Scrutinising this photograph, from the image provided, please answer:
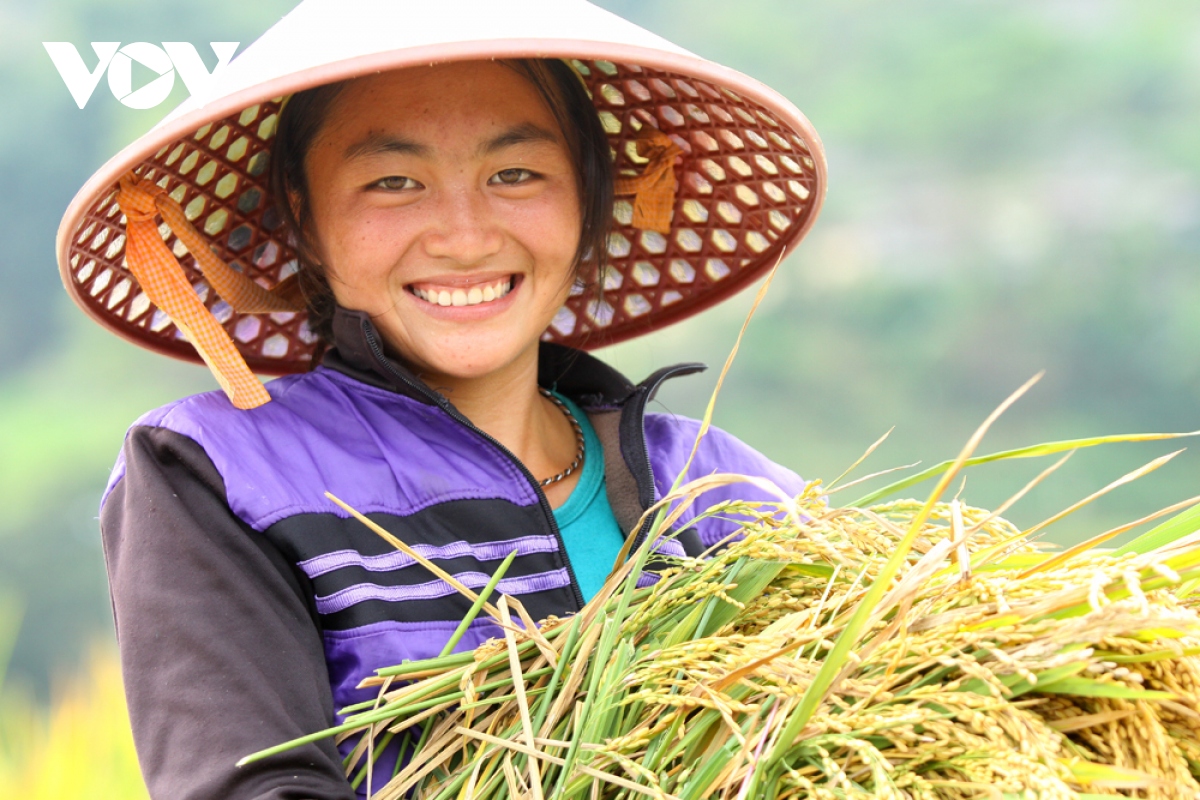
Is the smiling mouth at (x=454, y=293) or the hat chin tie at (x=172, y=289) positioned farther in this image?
the smiling mouth at (x=454, y=293)

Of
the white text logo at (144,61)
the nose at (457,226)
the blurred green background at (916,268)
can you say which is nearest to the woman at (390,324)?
the nose at (457,226)

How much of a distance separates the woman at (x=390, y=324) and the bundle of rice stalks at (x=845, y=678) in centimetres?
19

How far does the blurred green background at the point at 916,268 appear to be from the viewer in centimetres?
1033

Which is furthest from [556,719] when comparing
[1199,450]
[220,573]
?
[1199,450]

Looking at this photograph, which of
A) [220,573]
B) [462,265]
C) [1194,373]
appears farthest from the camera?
[1194,373]

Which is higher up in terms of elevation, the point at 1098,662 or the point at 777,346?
the point at 1098,662

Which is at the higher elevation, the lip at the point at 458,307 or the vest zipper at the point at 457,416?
the lip at the point at 458,307

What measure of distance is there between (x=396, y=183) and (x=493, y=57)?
30 centimetres

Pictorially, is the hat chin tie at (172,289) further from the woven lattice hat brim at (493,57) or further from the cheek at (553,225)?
the cheek at (553,225)

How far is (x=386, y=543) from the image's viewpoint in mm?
1391

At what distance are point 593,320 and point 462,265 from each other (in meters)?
0.55

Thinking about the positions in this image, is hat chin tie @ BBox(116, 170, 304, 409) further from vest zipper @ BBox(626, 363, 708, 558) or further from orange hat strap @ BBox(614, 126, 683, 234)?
orange hat strap @ BBox(614, 126, 683, 234)

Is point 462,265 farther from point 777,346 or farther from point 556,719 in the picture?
point 777,346

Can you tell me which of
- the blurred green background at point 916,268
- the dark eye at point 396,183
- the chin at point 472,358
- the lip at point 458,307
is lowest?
the blurred green background at point 916,268
